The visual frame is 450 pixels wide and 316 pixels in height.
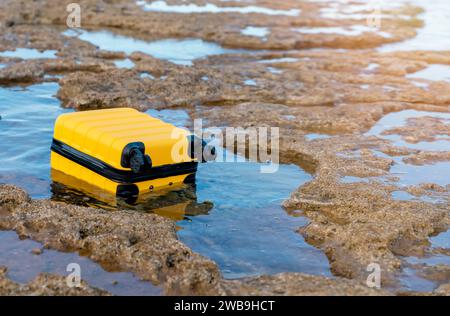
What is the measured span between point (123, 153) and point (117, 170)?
0.66 ft

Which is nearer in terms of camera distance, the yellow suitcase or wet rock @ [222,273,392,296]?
wet rock @ [222,273,392,296]

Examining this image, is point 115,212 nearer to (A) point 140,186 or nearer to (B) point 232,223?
(A) point 140,186

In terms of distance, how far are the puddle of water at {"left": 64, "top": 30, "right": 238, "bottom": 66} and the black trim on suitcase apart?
586cm

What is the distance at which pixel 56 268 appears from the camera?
4910 mm

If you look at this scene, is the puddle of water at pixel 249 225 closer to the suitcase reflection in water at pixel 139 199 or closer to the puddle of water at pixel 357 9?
the suitcase reflection in water at pixel 139 199

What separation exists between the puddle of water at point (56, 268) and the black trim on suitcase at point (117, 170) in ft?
3.65

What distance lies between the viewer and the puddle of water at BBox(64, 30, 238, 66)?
42.4 feet

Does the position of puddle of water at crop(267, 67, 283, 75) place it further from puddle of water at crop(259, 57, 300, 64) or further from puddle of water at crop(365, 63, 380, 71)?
puddle of water at crop(365, 63, 380, 71)

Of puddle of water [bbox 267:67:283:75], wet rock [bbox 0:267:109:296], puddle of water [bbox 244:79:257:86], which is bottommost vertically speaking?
wet rock [bbox 0:267:109:296]

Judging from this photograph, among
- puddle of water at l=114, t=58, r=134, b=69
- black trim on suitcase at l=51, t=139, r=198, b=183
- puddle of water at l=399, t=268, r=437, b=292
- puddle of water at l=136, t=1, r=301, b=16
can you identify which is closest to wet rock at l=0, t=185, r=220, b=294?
black trim on suitcase at l=51, t=139, r=198, b=183

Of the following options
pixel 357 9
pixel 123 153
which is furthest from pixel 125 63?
A: pixel 357 9

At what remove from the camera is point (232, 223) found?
600cm
